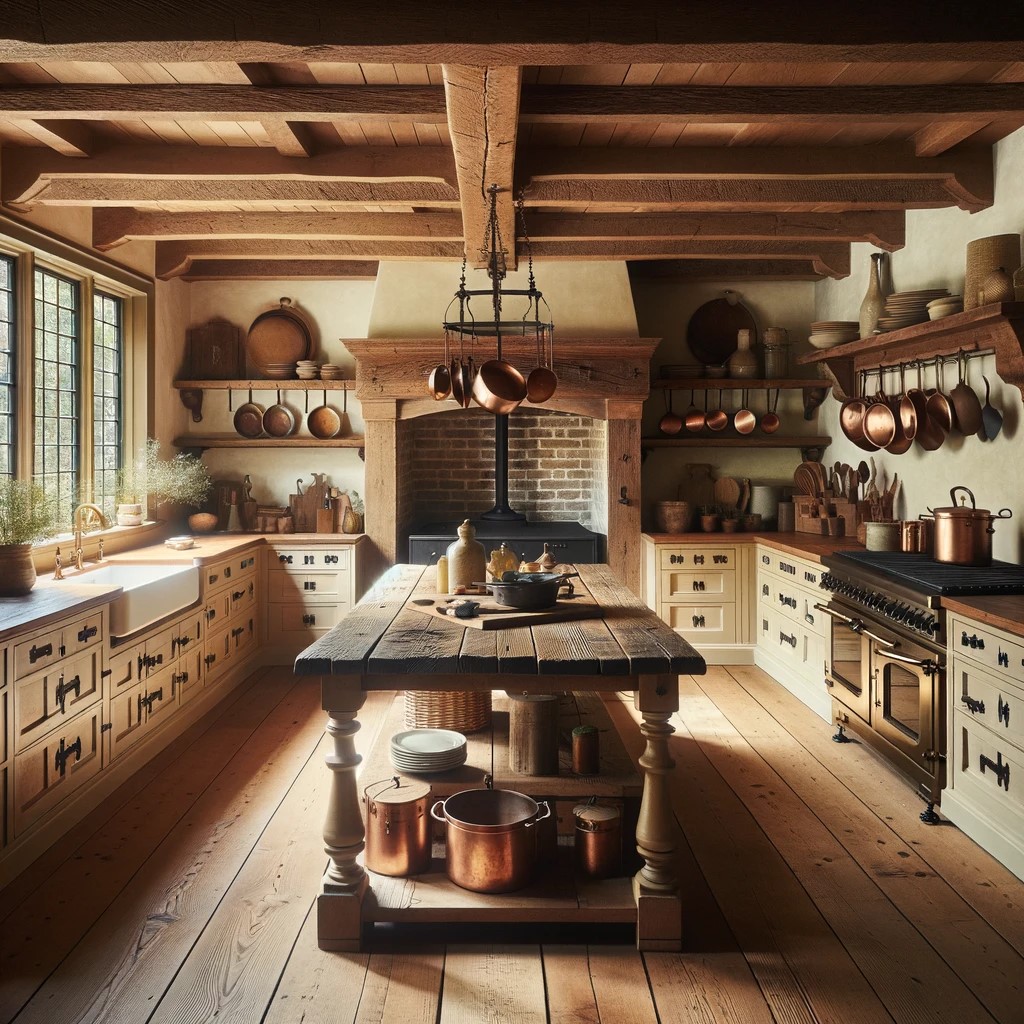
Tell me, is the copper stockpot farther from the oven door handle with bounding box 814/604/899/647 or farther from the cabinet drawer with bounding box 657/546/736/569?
the cabinet drawer with bounding box 657/546/736/569

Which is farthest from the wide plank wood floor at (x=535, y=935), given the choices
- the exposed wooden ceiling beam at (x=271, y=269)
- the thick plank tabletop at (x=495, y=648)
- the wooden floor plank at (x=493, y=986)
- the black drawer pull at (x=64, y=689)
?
the exposed wooden ceiling beam at (x=271, y=269)

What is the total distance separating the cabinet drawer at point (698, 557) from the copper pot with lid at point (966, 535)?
207 centimetres

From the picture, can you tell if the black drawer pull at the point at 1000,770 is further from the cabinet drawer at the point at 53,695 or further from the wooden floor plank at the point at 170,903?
the cabinet drawer at the point at 53,695

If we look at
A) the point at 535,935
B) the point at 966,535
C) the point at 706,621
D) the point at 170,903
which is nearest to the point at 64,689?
the point at 170,903

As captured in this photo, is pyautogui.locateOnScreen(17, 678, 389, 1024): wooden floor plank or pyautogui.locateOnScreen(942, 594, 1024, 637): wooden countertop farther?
pyautogui.locateOnScreen(942, 594, 1024, 637): wooden countertop

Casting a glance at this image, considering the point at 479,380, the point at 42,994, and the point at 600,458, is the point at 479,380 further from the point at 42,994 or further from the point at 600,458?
the point at 600,458

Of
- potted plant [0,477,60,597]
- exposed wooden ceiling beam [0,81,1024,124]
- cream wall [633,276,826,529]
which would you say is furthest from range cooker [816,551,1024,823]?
potted plant [0,477,60,597]

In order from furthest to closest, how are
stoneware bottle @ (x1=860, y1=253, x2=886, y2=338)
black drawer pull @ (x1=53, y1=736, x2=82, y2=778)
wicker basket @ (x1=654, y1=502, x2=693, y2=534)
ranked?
wicker basket @ (x1=654, y1=502, x2=693, y2=534)
stoneware bottle @ (x1=860, y1=253, x2=886, y2=338)
black drawer pull @ (x1=53, y1=736, x2=82, y2=778)

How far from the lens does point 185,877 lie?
296 centimetres

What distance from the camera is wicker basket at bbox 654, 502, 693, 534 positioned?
242 inches

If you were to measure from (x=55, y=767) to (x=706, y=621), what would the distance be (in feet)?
13.3

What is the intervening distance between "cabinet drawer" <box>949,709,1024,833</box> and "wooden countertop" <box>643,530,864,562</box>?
155cm

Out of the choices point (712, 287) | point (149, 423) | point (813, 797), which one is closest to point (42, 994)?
point (813, 797)

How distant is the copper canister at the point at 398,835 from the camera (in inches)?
108
